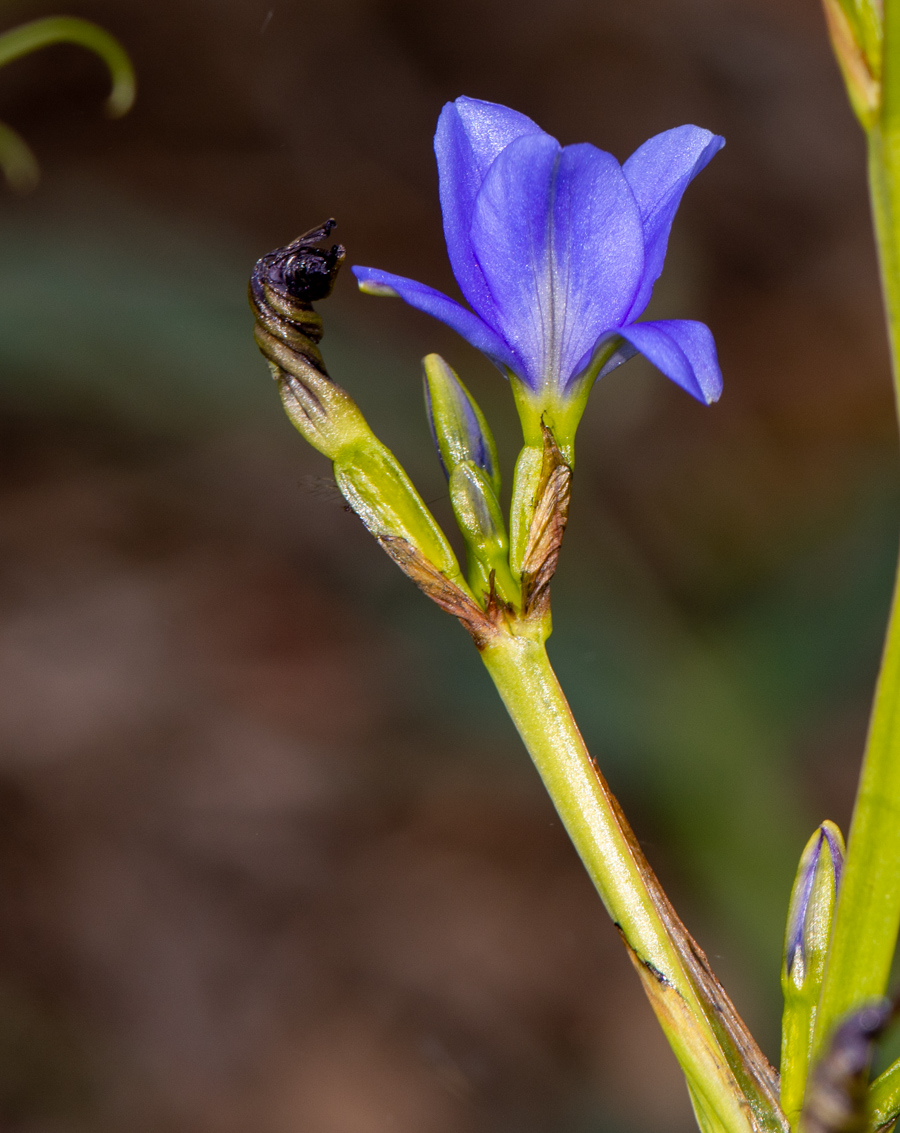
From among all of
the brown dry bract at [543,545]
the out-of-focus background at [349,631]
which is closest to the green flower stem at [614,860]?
the brown dry bract at [543,545]

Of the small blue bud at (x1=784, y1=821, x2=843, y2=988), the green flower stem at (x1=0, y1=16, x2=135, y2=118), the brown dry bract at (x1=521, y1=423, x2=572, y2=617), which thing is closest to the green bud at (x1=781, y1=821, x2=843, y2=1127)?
the small blue bud at (x1=784, y1=821, x2=843, y2=988)

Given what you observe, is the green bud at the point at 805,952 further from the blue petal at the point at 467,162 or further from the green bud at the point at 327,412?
the blue petal at the point at 467,162

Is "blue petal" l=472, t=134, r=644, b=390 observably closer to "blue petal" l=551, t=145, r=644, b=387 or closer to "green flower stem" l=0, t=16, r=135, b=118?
"blue petal" l=551, t=145, r=644, b=387

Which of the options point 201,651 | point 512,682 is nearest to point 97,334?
point 201,651

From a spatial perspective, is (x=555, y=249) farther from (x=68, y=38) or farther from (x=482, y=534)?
(x=68, y=38)

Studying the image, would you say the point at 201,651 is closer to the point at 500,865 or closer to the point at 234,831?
the point at 234,831

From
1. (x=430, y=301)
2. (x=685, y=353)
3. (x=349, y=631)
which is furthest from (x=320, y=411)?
(x=349, y=631)
